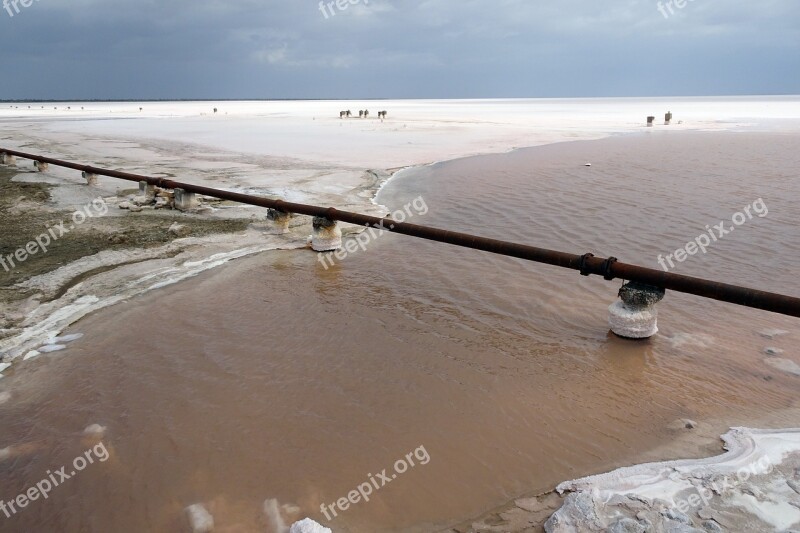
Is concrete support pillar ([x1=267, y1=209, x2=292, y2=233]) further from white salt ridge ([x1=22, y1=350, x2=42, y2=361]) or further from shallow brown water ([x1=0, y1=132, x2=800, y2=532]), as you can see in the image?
white salt ridge ([x1=22, y1=350, x2=42, y2=361])

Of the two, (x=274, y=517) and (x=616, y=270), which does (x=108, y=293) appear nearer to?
(x=274, y=517)

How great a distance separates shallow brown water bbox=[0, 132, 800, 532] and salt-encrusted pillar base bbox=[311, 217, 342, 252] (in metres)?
0.28

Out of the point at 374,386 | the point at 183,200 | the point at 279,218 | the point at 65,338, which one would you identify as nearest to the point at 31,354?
the point at 65,338

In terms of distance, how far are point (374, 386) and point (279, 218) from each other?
15.9 feet

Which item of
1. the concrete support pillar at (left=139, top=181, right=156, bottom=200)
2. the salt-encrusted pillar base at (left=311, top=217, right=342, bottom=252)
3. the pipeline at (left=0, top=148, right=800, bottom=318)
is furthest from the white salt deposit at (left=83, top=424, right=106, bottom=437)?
the concrete support pillar at (left=139, top=181, right=156, bottom=200)

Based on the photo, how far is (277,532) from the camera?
284 cm

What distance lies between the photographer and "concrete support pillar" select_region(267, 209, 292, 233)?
8453 millimetres

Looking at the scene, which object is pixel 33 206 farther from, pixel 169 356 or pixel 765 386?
pixel 765 386

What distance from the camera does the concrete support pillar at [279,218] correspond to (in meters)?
8.45

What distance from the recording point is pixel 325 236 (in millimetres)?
7672

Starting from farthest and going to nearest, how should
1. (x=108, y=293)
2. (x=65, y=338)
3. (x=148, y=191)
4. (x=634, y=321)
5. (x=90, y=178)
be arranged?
1. (x=90, y=178)
2. (x=148, y=191)
3. (x=108, y=293)
4. (x=65, y=338)
5. (x=634, y=321)

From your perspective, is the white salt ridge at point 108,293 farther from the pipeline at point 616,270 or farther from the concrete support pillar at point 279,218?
the pipeline at point 616,270

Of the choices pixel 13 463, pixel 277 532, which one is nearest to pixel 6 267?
pixel 13 463

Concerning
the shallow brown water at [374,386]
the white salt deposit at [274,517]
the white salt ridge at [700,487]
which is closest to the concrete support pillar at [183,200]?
the shallow brown water at [374,386]
